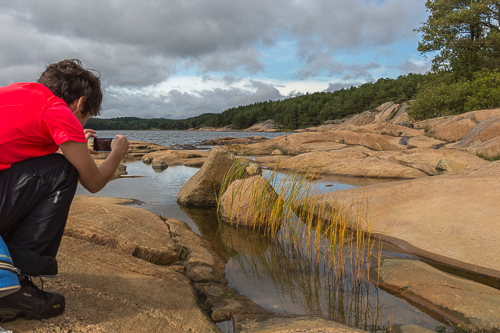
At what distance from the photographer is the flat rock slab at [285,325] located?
241 cm

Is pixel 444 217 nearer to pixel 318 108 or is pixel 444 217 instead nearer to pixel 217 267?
pixel 217 267

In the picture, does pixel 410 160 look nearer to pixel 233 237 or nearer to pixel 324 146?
pixel 324 146

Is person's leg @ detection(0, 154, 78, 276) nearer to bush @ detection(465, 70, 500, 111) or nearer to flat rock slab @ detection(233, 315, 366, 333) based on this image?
flat rock slab @ detection(233, 315, 366, 333)

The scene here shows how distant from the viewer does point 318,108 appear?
97.4m

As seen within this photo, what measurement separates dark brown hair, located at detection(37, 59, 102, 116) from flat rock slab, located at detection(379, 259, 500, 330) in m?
3.31

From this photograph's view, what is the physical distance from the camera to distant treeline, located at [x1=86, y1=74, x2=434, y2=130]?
7819 centimetres

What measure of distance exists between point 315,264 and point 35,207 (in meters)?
3.09

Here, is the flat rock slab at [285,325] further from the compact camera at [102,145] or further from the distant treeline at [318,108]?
the distant treeline at [318,108]

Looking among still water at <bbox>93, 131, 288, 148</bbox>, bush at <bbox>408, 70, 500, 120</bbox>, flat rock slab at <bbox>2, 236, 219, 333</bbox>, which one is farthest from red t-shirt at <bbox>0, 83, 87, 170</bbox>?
still water at <bbox>93, 131, 288, 148</bbox>

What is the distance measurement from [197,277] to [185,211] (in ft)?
11.0

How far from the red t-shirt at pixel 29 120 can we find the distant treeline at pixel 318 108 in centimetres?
5972

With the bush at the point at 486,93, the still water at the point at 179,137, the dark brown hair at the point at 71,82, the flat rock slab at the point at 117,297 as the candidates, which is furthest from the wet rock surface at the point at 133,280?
the still water at the point at 179,137

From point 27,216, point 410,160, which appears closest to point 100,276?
point 27,216

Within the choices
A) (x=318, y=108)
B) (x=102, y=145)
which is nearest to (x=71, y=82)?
(x=102, y=145)
